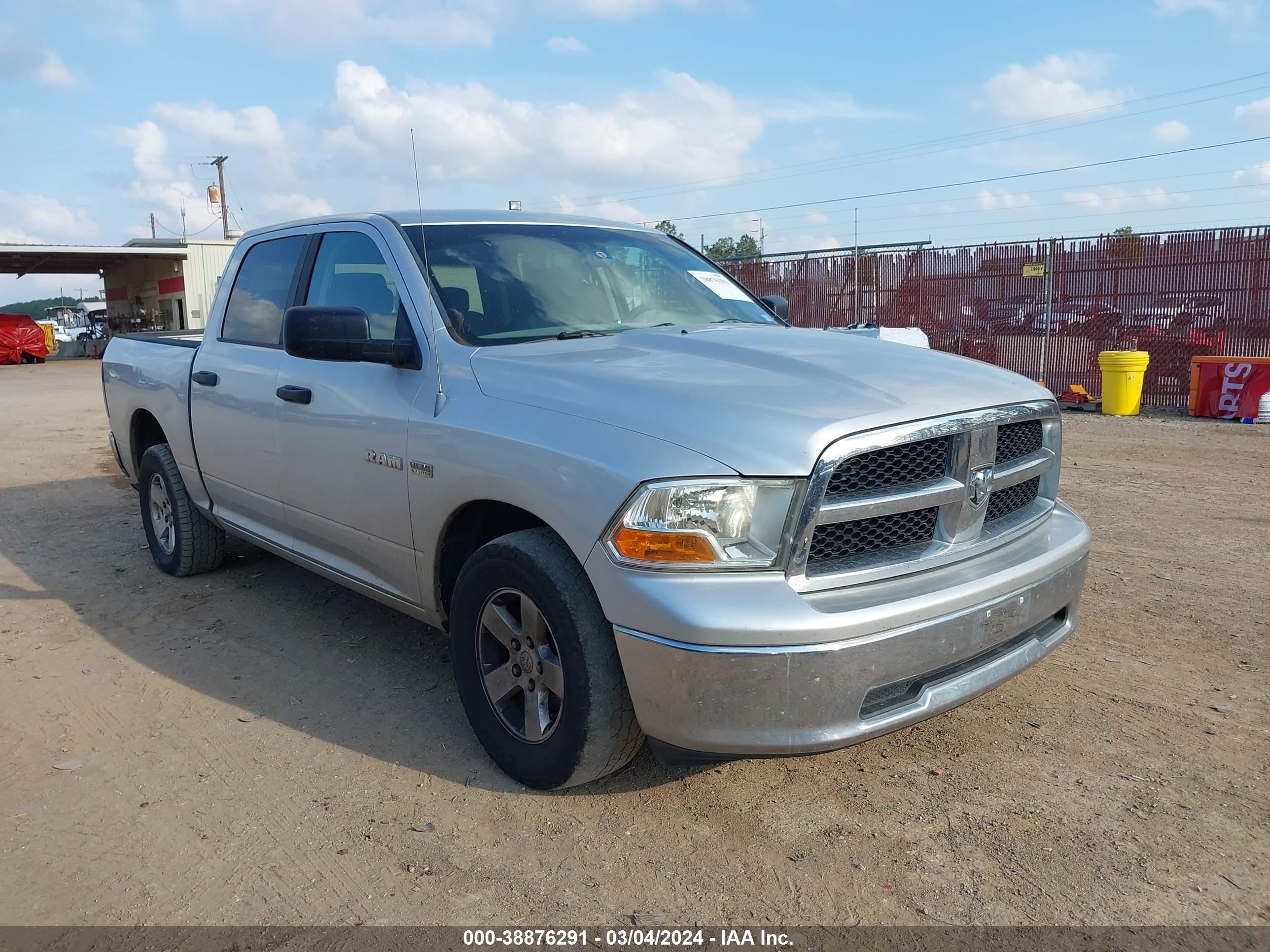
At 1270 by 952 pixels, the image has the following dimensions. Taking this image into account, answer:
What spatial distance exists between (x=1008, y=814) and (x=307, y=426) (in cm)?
294

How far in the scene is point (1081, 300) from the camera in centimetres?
1458

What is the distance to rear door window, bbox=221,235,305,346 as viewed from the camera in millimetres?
4500

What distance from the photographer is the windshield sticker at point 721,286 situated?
4.37 meters

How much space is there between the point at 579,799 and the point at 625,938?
0.68 meters

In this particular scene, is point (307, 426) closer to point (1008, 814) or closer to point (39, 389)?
point (1008, 814)

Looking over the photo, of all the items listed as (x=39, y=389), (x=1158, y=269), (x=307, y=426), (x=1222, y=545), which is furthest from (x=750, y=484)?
(x=39, y=389)

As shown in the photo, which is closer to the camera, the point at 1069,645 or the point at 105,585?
the point at 1069,645

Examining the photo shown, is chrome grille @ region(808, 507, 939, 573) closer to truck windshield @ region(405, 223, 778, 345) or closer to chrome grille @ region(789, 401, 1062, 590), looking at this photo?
chrome grille @ region(789, 401, 1062, 590)

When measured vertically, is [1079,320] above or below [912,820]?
above

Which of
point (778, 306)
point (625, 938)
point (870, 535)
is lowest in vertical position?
point (625, 938)

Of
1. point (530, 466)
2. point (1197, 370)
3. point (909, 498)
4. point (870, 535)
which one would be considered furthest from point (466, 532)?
point (1197, 370)

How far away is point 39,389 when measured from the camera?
20828mm

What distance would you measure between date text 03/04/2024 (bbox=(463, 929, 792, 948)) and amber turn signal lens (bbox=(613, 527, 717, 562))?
935 mm

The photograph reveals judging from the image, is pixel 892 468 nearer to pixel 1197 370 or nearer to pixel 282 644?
pixel 282 644
